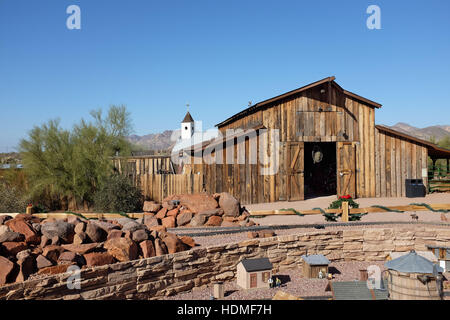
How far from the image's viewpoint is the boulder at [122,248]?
746 cm

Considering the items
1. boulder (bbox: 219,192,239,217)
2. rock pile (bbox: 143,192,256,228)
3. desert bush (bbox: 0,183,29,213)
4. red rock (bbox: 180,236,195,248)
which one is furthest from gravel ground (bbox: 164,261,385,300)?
desert bush (bbox: 0,183,29,213)

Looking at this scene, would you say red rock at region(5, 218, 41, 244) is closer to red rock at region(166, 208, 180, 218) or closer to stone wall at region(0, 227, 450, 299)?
stone wall at region(0, 227, 450, 299)

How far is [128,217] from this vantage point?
11836 millimetres

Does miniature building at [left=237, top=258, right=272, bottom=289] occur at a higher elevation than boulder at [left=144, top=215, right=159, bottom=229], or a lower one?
lower

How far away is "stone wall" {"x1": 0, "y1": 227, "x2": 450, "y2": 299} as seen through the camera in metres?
6.34

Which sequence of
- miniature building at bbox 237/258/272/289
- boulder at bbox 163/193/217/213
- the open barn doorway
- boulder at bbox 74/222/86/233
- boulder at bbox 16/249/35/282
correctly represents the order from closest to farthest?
boulder at bbox 16/249/35/282
boulder at bbox 74/222/86/233
miniature building at bbox 237/258/272/289
boulder at bbox 163/193/217/213
the open barn doorway

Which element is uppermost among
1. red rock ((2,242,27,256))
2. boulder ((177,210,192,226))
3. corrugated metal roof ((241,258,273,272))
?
red rock ((2,242,27,256))

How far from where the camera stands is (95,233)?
7.96m

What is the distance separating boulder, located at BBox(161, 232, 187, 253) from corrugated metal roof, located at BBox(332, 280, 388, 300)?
3.35 metres

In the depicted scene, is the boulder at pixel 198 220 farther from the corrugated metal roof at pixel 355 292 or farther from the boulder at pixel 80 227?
the corrugated metal roof at pixel 355 292
